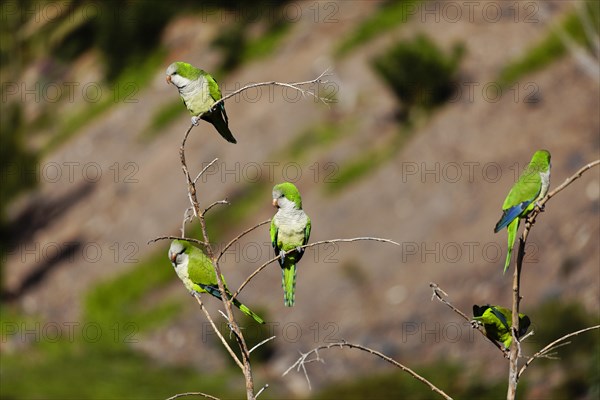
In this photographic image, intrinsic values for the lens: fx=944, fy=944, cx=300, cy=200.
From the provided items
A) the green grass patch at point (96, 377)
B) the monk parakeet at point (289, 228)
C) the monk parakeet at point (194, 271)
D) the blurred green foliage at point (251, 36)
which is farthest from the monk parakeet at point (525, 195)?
the blurred green foliage at point (251, 36)

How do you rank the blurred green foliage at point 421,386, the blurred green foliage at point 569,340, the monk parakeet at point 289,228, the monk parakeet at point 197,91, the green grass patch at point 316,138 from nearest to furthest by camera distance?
the monk parakeet at point 289,228 → the monk parakeet at point 197,91 → the blurred green foliage at point 569,340 → the blurred green foliage at point 421,386 → the green grass patch at point 316,138

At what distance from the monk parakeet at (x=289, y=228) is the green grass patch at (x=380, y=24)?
76.9ft

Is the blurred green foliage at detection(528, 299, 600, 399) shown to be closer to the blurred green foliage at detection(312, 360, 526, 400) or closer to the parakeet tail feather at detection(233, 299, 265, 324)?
the blurred green foliage at detection(312, 360, 526, 400)

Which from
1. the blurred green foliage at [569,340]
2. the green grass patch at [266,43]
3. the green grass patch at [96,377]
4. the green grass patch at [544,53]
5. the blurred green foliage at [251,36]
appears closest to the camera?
the blurred green foliage at [569,340]

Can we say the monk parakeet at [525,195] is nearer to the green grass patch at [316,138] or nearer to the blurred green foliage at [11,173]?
the green grass patch at [316,138]

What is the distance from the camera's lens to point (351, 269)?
20625mm

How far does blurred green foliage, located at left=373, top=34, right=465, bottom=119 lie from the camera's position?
77.2 feet

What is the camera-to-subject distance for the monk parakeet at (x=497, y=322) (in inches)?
163

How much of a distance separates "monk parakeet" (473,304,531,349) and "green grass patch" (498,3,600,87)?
19.0m

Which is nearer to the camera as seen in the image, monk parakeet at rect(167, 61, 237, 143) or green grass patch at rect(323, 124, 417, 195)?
monk parakeet at rect(167, 61, 237, 143)

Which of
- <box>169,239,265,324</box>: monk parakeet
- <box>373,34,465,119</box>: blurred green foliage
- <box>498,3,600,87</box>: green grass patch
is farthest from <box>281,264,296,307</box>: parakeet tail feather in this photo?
<box>373,34,465,119</box>: blurred green foliage

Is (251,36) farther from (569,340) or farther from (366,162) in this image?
(569,340)

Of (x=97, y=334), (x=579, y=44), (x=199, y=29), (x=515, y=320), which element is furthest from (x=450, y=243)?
(x=199, y=29)

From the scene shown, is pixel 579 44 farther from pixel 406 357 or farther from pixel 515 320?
pixel 515 320
